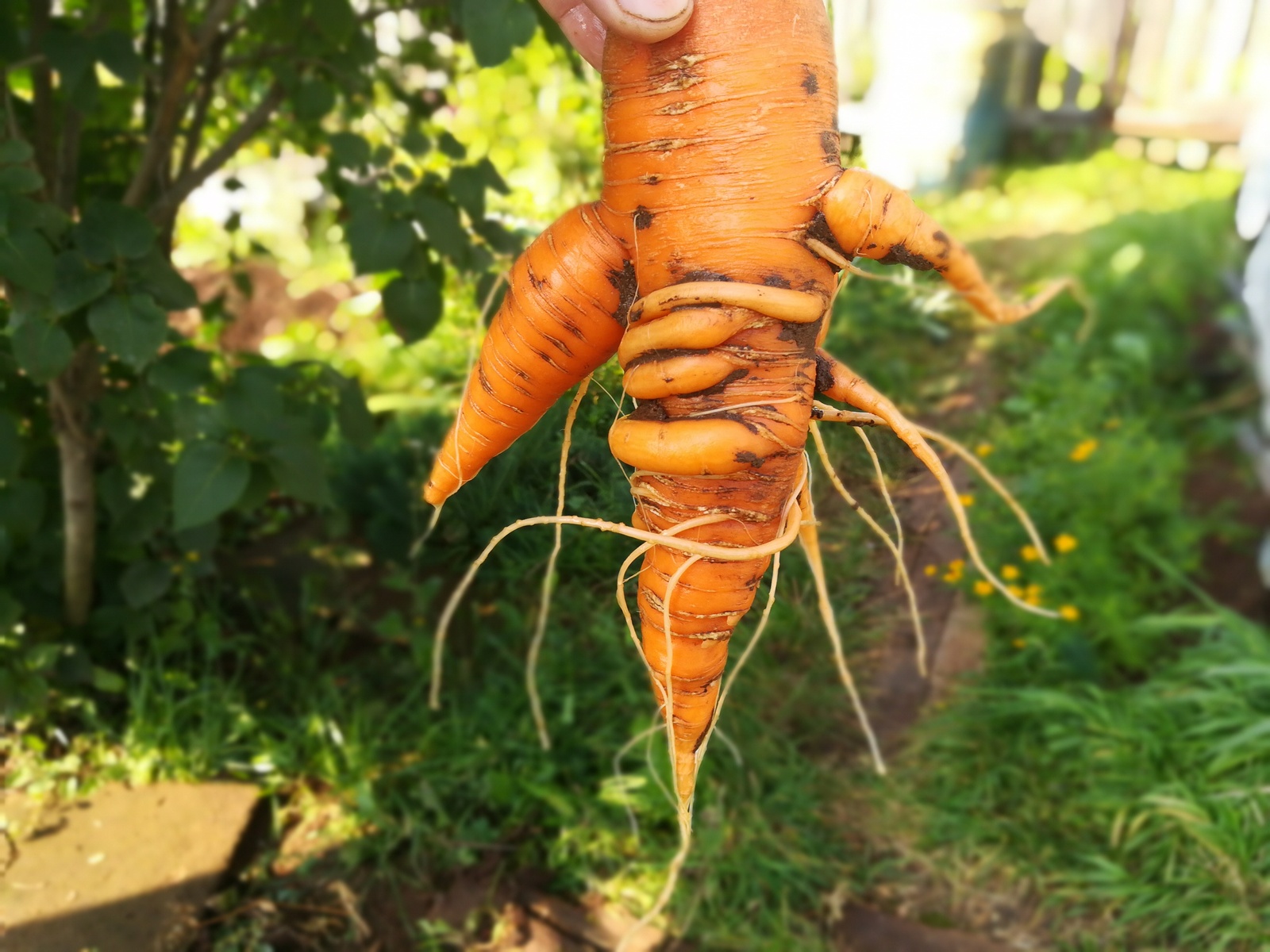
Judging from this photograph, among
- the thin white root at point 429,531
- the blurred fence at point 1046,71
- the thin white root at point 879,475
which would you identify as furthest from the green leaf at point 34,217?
the blurred fence at point 1046,71

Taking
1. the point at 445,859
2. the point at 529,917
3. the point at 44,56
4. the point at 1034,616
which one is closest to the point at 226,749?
the point at 445,859

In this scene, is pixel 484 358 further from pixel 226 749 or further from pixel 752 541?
pixel 226 749

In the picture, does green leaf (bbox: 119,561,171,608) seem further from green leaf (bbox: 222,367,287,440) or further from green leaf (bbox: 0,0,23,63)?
green leaf (bbox: 0,0,23,63)

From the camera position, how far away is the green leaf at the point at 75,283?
4.37ft

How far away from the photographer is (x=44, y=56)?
1.45 meters

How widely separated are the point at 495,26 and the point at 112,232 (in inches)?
28.2

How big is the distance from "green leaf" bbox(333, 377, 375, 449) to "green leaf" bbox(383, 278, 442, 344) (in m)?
0.19

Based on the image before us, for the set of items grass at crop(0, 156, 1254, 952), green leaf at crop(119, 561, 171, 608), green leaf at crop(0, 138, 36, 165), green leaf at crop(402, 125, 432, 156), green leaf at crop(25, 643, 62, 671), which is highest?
green leaf at crop(0, 138, 36, 165)

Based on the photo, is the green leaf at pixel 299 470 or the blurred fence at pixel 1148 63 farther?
the blurred fence at pixel 1148 63

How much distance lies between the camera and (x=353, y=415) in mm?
1713

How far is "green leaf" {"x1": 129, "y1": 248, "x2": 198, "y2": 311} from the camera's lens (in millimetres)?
1440

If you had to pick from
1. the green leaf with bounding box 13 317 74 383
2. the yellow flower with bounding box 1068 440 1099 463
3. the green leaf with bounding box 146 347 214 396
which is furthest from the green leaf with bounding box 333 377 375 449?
the yellow flower with bounding box 1068 440 1099 463

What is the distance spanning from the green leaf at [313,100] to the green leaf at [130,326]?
0.48 metres

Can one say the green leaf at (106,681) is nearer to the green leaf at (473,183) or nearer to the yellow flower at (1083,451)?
the green leaf at (473,183)
